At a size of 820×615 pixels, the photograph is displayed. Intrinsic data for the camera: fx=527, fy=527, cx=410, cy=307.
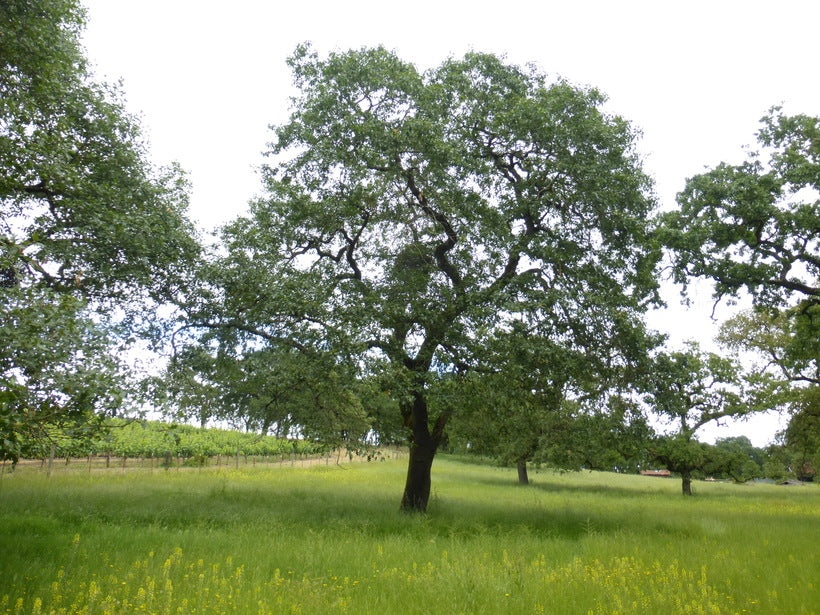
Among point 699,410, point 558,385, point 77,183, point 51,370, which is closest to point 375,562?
point 51,370

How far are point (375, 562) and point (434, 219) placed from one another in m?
9.92

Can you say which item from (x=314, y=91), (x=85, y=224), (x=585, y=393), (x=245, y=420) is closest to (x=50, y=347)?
(x=85, y=224)

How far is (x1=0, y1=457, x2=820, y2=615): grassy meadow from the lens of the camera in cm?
701

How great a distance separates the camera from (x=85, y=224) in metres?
12.6

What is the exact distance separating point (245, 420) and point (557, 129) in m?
12.8

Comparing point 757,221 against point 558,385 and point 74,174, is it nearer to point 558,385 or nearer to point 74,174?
point 558,385

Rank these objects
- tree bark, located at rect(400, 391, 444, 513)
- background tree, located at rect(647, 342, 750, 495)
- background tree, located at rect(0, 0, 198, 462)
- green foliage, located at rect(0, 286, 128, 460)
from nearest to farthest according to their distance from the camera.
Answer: green foliage, located at rect(0, 286, 128, 460) → background tree, located at rect(0, 0, 198, 462) → tree bark, located at rect(400, 391, 444, 513) → background tree, located at rect(647, 342, 750, 495)

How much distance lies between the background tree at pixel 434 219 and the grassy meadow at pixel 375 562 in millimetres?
4227

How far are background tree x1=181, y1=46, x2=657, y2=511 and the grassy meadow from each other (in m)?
4.23

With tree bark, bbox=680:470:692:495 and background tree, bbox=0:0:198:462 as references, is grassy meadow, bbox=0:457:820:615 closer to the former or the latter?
background tree, bbox=0:0:198:462

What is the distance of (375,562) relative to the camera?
9.59 meters

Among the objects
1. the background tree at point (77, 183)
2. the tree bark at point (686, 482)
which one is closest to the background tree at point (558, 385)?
the background tree at point (77, 183)

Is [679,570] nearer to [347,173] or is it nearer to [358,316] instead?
[358,316]

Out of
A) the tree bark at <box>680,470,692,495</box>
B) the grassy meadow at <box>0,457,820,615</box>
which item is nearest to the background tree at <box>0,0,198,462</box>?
the grassy meadow at <box>0,457,820,615</box>
